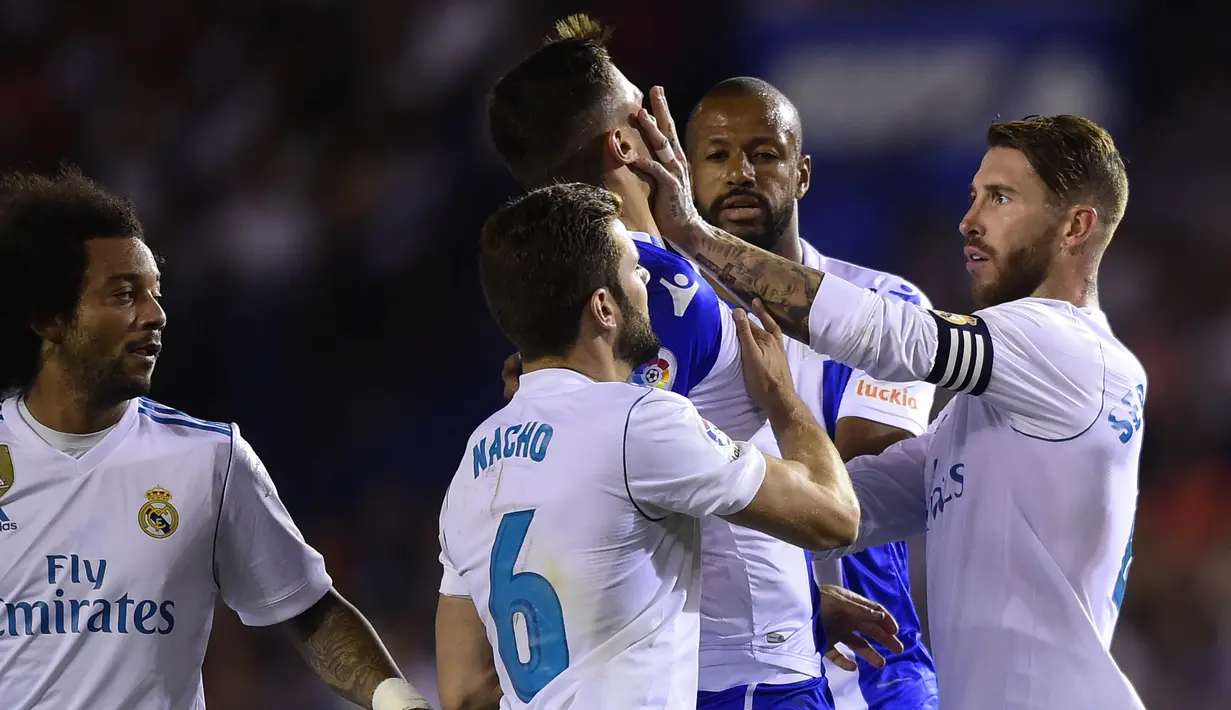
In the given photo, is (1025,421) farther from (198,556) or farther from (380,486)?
(380,486)

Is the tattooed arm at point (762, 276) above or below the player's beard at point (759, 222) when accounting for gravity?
below

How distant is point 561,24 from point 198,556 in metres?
1.55

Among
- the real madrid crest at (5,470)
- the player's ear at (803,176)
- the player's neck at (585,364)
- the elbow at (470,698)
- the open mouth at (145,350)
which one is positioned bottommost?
the elbow at (470,698)

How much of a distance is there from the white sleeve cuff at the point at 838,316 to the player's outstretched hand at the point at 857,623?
84 cm

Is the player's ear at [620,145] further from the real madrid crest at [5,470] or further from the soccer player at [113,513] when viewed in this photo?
the real madrid crest at [5,470]

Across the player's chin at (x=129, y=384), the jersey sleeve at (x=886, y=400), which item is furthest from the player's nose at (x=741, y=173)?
the player's chin at (x=129, y=384)

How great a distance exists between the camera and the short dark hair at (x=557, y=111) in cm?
318

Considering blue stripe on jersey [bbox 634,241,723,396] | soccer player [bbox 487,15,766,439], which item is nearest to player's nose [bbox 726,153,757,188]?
soccer player [bbox 487,15,766,439]

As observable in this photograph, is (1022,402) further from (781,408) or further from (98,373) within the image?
(98,373)

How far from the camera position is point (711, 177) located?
426 centimetres

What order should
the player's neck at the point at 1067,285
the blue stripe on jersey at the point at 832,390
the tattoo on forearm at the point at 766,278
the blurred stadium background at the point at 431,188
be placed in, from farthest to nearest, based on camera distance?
the blurred stadium background at the point at 431,188 → the blue stripe on jersey at the point at 832,390 → the player's neck at the point at 1067,285 → the tattoo on forearm at the point at 766,278

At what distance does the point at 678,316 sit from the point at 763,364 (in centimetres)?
25

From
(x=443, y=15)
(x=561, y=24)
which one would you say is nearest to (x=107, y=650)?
(x=561, y=24)

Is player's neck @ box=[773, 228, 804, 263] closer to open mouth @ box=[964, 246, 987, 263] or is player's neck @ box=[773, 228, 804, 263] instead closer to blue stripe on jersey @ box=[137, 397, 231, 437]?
open mouth @ box=[964, 246, 987, 263]
